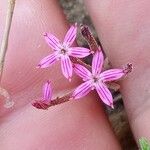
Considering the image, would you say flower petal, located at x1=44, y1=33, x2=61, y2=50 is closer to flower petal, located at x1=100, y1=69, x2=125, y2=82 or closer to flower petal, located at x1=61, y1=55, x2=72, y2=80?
flower petal, located at x1=61, y1=55, x2=72, y2=80

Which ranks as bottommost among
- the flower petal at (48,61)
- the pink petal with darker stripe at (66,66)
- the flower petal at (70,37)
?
the pink petal with darker stripe at (66,66)

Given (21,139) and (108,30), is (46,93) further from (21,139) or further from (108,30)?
(108,30)

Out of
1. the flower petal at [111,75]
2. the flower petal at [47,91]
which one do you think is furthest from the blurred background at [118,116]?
the flower petal at [47,91]

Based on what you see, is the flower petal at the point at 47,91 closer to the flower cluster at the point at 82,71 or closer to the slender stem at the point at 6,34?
the flower cluster at the point at 82,71

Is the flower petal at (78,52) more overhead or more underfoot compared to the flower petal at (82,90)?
more overhead

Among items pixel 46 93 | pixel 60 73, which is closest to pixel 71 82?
pixel 60 73

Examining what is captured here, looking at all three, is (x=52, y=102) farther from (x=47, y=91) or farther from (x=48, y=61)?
(x=48, y=61)
